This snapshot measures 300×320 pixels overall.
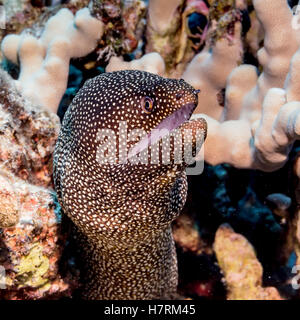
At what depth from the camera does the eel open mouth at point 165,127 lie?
7.23 feet

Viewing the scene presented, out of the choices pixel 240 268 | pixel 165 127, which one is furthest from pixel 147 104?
pixel 240 268

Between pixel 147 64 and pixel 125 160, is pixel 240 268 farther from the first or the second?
pixel 147 64

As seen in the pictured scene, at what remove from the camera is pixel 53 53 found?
3.48 meters

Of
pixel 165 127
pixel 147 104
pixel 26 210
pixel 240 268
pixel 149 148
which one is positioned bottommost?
pixel 240 268

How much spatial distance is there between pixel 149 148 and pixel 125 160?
18 cm

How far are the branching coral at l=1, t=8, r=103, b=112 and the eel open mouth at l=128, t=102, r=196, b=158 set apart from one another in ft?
5.17

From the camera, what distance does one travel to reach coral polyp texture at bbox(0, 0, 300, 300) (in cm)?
231

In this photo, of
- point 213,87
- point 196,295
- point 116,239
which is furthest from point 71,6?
point 196,295

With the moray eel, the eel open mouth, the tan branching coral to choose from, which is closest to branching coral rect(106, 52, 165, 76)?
the moray eel

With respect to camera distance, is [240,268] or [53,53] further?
[240,268]

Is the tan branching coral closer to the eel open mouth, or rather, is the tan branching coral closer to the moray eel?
the moray eel

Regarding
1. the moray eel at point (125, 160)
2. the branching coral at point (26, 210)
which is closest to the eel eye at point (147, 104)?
the moray eel at point (125, 160)

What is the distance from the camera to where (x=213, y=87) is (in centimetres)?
384
